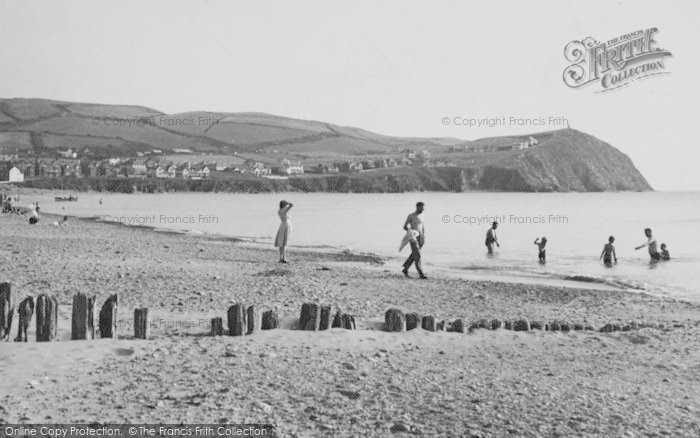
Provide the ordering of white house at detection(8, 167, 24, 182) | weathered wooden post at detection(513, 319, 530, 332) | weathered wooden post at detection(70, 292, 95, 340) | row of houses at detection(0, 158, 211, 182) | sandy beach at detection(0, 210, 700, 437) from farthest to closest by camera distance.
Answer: row of houses at detection(0, 158, 211, 182) < white house at detection(8, 167, 24, 182) < weathered wooden post at detection(513, 319, 530, 332) < weathered wooden post at detection(70, 292, 95, 340) < sandy beach at detection(0, 210, 700, 437)

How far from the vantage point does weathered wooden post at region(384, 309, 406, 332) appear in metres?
11.1

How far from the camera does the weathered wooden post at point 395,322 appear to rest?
11148 mm

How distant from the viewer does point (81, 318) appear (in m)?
9.44

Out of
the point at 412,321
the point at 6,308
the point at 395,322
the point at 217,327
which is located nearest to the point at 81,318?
the point at 6,308

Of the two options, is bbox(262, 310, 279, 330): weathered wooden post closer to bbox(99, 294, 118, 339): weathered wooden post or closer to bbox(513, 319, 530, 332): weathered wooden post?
bbox(99, 294, 118, 339): weathered wooden post

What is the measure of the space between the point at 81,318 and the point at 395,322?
465 centimetres

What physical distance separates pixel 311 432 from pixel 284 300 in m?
8.56

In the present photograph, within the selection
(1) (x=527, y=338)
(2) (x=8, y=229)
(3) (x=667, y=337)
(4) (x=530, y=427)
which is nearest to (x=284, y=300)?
(1) (x=527, y=338)

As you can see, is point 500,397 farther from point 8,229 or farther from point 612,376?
point 8,229

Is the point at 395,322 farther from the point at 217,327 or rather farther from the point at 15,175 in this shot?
the point at 15,175

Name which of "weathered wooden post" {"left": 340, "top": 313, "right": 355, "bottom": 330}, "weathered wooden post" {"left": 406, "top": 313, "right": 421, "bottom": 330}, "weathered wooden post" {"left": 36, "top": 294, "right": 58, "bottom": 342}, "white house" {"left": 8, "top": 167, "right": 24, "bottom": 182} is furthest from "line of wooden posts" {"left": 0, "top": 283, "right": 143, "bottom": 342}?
"white house" {"left": 8, "top": 167, "right": 24, "bottom": 182}

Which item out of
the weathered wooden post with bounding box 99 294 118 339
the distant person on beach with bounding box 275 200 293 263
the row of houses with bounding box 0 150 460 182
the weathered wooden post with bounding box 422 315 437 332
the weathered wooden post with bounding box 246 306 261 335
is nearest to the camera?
the weathered wooden post with bounding box 99 294 118 339

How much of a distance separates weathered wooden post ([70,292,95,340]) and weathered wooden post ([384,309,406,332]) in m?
4.43

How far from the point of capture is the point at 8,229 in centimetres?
3588
